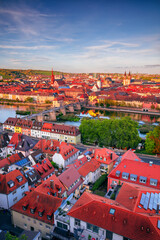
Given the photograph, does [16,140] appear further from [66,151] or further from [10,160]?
[66,151]

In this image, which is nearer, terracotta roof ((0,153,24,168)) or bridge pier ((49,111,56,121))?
terracotta roof ((0,153,24,168))

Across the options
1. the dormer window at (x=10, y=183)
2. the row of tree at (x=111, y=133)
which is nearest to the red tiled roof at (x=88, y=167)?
the dormer window at (x=10, y=183)

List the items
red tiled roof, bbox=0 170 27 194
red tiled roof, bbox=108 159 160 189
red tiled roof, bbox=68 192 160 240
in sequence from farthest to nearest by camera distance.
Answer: red tiled roof, bbox=108 159 160 189, red tiled roof, bbox=0 170 27 194, red tiled roof, bbox=68 192 160 240

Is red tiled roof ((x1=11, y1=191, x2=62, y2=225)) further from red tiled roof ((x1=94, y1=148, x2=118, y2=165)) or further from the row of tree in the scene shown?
the row of tree

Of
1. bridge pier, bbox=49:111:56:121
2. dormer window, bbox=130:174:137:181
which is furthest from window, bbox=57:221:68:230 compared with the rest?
bridge pier, bbox=49:111:56:121

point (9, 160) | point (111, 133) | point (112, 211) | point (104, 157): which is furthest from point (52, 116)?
point (112, 211)

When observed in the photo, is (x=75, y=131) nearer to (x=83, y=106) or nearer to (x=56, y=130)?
(x=56, y=130)

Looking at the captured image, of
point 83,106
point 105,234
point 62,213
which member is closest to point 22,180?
point 62,213
